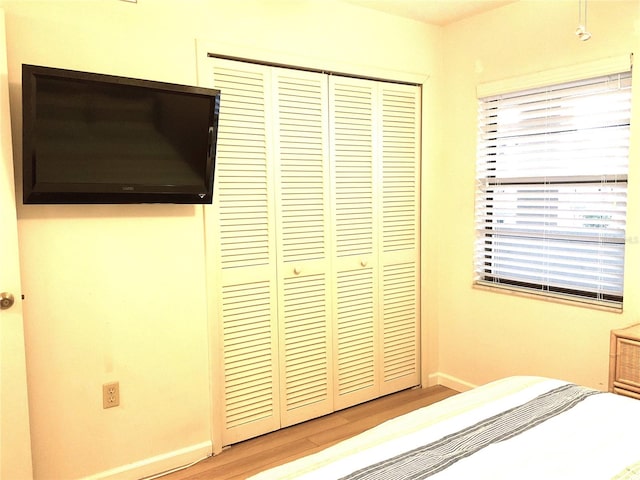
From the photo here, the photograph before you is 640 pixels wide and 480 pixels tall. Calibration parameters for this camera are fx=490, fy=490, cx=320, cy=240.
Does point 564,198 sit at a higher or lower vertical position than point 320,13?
lower

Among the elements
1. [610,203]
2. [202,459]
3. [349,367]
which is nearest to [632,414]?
[610,203]

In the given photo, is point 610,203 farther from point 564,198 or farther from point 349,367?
point 349,367

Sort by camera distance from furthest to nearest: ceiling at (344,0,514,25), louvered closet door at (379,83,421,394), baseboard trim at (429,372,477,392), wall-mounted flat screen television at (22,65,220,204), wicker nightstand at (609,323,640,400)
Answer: baseboard trim at (429,372,477,392) → louvered closet door at (379,83,421,394) → ceiling at (344,0,514,25) → wicker nightstand at (609,323,640,400) → wall-mounted flat screen television at (22,65,220,204)

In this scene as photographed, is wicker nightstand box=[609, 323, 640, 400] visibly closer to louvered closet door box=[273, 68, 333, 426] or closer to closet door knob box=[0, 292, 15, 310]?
louvered closet door box=[273, 68, 333, 426]

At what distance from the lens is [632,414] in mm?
1547

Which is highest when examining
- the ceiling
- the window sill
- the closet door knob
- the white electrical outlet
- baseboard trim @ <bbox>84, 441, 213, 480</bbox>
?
the ceiling

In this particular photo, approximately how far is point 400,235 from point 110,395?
2.01 metres

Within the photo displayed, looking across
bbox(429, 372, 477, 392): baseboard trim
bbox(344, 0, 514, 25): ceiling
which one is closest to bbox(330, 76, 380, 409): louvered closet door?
bbox(344, 0, 514, 25): ceiling

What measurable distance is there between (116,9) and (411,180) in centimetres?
204

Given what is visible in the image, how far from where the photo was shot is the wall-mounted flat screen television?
196 cm

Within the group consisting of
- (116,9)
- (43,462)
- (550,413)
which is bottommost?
(43,462)

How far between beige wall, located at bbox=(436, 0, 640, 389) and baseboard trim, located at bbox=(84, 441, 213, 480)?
1839mm

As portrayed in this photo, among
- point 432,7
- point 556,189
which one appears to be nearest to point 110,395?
point 556,189

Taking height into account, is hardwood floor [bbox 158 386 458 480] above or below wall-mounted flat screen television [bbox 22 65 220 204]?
below
